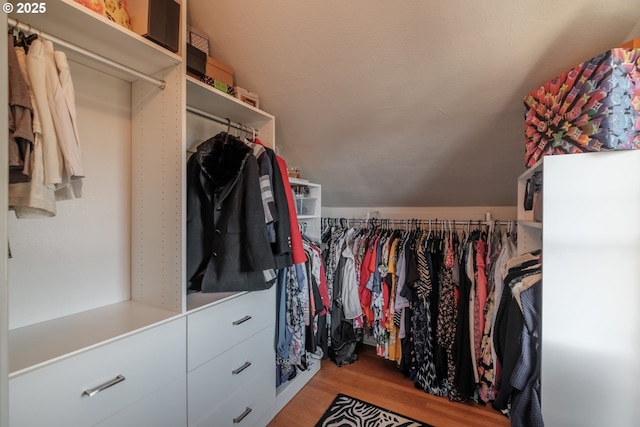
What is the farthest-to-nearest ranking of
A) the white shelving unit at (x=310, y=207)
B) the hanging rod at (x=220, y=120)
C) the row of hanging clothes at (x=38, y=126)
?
the white shelving unit at (x=310, y=207)
the hanging rod at (x=220, y=120)
the row of hanging clothes at (x=38, y=126)

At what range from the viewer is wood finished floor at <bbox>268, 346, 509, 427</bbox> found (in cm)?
179

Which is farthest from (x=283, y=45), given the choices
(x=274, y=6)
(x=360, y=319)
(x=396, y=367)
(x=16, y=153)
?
(x=396, y=367)

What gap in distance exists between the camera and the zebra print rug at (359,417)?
5.75 ft

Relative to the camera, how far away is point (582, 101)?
0.98 m

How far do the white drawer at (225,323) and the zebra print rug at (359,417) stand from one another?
0.76 m

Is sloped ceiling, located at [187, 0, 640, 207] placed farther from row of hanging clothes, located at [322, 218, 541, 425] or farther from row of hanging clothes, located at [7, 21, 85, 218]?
row of hanging clothes, located at [7, 21, 85, 218]

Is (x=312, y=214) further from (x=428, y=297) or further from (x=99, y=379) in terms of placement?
(x=99, y=379)

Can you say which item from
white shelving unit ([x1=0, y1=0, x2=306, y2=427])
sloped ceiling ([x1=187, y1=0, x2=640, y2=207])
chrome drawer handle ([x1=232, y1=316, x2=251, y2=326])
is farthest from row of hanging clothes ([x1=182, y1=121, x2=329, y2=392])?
sloped ceiling ([x1=187, y1=0, x2=640, y2=207])

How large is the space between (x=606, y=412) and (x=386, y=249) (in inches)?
56.0

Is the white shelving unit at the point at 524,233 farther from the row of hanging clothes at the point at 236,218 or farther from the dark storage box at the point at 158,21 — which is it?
the dark storage box at the point at 158,21

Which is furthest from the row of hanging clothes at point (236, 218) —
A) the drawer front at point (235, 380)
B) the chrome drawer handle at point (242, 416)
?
the chrome drawer handle at point (242, 416)

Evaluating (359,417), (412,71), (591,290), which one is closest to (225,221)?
(412,71)

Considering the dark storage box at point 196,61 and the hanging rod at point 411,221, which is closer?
the dark storage box at point 196,61

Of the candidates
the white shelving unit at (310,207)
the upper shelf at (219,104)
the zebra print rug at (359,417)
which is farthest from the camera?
the white shelving unit at (310,207)
